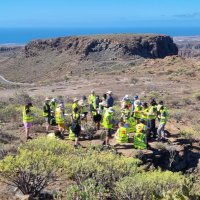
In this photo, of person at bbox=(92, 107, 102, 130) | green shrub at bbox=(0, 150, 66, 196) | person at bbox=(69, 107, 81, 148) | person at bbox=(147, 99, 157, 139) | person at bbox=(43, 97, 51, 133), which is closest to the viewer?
green shrub at bbox=(0, 150, 66, 196)

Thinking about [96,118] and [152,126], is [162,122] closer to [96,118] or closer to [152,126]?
[152,126]

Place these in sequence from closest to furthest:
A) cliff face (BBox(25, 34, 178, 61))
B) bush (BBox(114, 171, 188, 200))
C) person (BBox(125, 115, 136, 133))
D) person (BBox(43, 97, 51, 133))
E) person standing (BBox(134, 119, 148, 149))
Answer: bush (BBox(114, 171, 188, 200)), person standing (BBox(134, 119, 148, 149)), person (BBox(125, 115, 136, 133)), person (BBox(43, 97, 51, 133)), cliff face (BBox(25, 34, 178, 61))

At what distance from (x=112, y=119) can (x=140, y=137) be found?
1.22 metres

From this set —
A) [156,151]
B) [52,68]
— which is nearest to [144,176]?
[156,151]

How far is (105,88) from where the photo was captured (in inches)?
1448

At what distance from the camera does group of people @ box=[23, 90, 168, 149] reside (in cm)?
1457

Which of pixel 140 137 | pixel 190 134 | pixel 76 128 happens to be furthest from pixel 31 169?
pixel 190 134

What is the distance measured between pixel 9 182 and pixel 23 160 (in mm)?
1651

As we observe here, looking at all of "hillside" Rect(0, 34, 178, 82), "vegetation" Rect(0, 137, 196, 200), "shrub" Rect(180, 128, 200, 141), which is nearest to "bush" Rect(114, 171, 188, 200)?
"vegetation" Rect(0, 137, 196, 200)

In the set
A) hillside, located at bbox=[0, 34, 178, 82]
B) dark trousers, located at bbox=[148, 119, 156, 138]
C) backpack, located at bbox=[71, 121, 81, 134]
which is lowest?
hillside, located at bbox=[0, 34, 178, 82]

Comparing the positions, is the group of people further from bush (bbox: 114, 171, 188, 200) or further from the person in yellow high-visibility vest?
bush (bbox: 114, 171, 188, 200)

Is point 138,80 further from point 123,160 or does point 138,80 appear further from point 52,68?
point 52,68

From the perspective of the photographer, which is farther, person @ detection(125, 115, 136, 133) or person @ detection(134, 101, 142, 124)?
person @ detection(134, 101, 142, 124)

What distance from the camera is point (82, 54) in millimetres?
82250
